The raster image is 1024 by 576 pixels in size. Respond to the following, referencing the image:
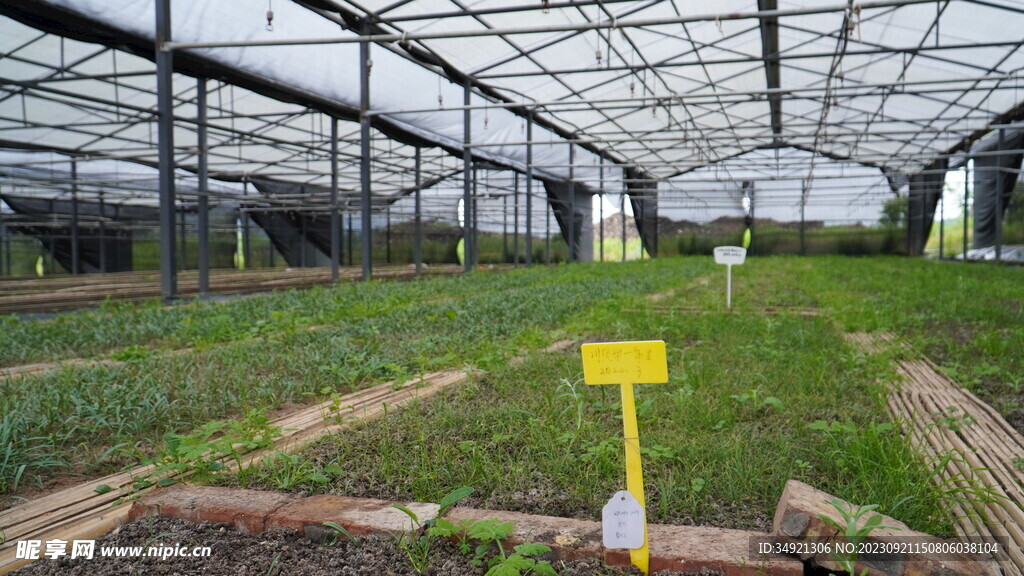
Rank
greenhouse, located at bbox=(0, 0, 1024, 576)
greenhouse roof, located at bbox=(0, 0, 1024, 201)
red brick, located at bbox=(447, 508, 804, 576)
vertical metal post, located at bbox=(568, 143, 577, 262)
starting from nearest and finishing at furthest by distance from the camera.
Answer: red brick, located at bbox=(447, 508, 804, 576) → greenhouse, located at bbox=(0, 0, 1024, 576) → greenhouse roof, located at bbox=(0, 0, 1024, 201) → vertical metal post, located at bbox=(568, 143, 577, 262)

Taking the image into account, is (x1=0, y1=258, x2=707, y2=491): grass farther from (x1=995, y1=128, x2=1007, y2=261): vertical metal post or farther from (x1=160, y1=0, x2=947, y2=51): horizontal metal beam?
(x1=995, y1=128, x2=1007, y2=261): vertical metal post

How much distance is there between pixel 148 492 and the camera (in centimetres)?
224

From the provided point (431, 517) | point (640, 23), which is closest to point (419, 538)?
point (431, 517)

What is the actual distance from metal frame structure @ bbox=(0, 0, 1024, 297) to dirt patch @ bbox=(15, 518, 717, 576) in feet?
20.6

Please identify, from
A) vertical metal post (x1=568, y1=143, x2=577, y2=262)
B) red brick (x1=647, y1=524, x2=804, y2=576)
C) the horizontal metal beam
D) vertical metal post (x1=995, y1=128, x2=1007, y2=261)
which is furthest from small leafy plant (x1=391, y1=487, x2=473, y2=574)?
vertical metal post (x1=995, y1=128, x2=1007, y2=261)

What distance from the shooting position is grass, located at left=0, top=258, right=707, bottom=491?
9.30ft

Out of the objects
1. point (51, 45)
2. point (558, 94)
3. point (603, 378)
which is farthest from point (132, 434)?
point (558, 94)

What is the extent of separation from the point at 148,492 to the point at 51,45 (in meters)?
11.0

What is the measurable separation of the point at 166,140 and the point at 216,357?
207 inches

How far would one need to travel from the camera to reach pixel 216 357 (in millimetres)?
4445

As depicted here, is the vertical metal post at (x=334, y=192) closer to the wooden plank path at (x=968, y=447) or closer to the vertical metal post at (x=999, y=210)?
the wooden plank path at (x=968, y=447)

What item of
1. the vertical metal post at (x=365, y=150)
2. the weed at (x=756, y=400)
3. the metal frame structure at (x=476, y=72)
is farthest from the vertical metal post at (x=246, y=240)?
the weed at (x=756, y=400)

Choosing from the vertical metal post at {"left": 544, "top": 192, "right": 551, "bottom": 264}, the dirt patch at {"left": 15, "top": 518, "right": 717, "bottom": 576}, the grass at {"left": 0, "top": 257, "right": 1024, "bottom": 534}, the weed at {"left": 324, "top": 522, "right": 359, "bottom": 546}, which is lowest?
the dirt patch at {"left": 15, "top": 518, "right": 717, "bottom": 576}

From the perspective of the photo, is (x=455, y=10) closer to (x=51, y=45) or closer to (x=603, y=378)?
(x=51, y=45)
